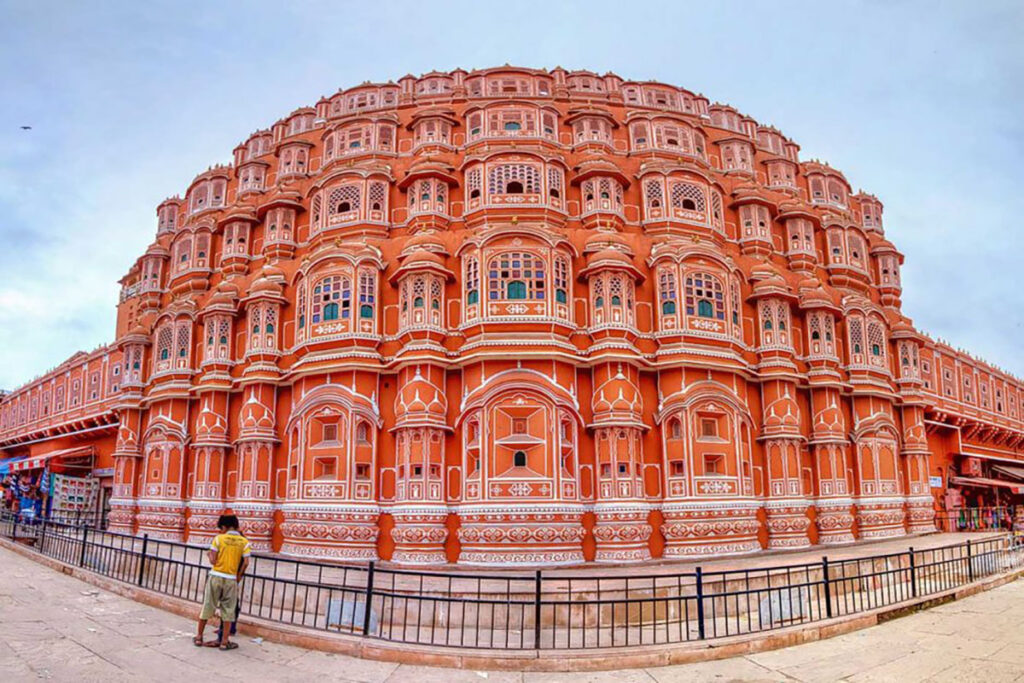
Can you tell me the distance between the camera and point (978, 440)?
131 ft

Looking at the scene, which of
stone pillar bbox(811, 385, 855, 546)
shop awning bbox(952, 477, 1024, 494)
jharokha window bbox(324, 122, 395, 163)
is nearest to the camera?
stone pillar bbox(811, 385, 855, 546)

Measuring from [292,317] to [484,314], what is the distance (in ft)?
25.7

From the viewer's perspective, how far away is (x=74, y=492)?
1332 inches

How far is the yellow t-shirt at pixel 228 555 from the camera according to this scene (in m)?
10.2

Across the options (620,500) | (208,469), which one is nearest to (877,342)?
(620,500)

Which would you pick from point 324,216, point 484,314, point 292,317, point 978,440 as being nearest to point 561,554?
point 484,314

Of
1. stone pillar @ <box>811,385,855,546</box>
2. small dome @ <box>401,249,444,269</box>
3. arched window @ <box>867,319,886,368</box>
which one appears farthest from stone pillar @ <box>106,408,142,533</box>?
arched window @ <box>867,319,886,368</box>

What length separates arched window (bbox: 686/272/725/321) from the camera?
23.5 meters

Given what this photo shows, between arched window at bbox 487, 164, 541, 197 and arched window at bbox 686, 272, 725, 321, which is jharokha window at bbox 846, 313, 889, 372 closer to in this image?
arched window at bbox 686, 272, 725, 321

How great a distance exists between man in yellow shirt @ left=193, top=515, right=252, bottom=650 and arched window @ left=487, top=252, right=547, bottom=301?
503 inches

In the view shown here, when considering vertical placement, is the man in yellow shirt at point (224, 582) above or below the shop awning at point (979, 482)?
below

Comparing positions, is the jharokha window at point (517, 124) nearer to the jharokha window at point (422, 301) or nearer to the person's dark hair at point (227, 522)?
the jharokha window at point (422, 301)

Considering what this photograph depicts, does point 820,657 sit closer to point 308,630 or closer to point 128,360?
point 308,630

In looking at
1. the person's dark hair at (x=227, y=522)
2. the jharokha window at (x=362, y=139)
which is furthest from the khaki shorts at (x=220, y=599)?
the jharokha window at (x=362, y=139)
